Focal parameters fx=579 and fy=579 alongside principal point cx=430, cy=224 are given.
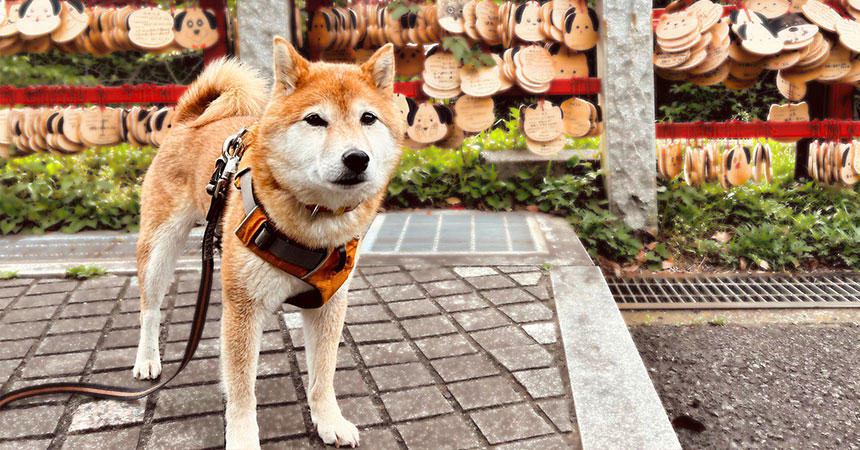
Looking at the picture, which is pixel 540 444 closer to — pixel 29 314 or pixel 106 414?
pixel 106 414

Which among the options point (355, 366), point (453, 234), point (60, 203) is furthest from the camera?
point (60, 203)

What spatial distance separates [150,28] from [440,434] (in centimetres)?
449

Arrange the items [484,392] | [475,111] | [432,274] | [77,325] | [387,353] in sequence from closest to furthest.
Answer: [484,392] → [387,353] → [77,325] → [432,274] → [475,111]

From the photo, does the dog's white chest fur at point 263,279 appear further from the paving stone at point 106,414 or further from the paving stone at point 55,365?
the paving stone at point 55,365

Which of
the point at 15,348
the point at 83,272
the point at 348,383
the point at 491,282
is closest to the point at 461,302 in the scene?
the point at 491,282

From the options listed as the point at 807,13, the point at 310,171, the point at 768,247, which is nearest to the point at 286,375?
the point at 310,171

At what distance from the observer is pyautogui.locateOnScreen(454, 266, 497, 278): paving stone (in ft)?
12.6

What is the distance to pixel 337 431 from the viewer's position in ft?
6.99

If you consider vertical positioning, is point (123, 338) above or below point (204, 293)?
below

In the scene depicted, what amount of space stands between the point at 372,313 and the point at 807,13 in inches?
171

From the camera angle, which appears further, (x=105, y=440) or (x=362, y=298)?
(x=362, y=298)

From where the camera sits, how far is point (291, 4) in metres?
5.20

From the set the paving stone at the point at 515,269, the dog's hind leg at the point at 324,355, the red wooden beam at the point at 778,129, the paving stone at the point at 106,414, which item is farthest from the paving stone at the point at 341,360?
the red wooden beam at the point at 778,129

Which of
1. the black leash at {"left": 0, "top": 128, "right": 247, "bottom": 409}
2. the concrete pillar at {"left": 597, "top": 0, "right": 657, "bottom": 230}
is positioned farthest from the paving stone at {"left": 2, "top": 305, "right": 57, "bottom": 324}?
the concrete pillar at {"left": 597, "top": 0, "right": 657, "bottom": 230}
